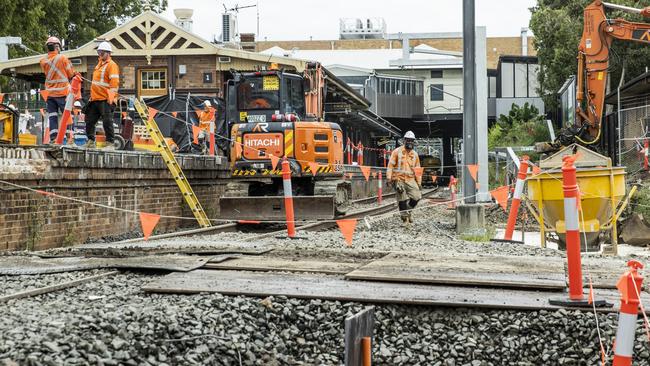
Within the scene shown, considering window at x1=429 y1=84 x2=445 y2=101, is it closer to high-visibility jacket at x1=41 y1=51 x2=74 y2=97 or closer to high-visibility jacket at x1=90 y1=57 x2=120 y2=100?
high-visibility jacket at x1=90 y1=57 x2=120 y2=100

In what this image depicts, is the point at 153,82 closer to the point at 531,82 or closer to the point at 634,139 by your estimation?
the point at 634,139

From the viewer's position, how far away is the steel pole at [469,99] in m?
16.1

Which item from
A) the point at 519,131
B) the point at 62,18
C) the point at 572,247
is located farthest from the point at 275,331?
the point at 519,131

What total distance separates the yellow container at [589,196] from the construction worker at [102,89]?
24.0 feet

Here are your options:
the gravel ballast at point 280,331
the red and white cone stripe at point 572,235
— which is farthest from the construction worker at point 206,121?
the red and white cone stripe at point 572,235

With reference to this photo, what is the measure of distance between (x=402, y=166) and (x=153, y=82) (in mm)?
17473

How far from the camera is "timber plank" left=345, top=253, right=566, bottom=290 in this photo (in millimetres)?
6789

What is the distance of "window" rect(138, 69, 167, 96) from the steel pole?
59.3 ft

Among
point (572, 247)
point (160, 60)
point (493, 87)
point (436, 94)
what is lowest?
point (572, 247)

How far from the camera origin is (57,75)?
576 inches

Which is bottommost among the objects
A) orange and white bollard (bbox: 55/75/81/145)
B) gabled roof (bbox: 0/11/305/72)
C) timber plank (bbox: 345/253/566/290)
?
timber plank (bbox: 345/253/566/290)

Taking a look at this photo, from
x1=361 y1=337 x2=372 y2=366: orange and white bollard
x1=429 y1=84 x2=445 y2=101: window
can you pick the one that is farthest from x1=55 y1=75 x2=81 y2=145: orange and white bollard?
x1=429 y1=84 x2=445 y2=101: window

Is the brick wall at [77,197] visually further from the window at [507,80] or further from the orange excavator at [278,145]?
the window at [507,80]

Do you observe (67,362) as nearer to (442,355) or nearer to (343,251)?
(442,355)
